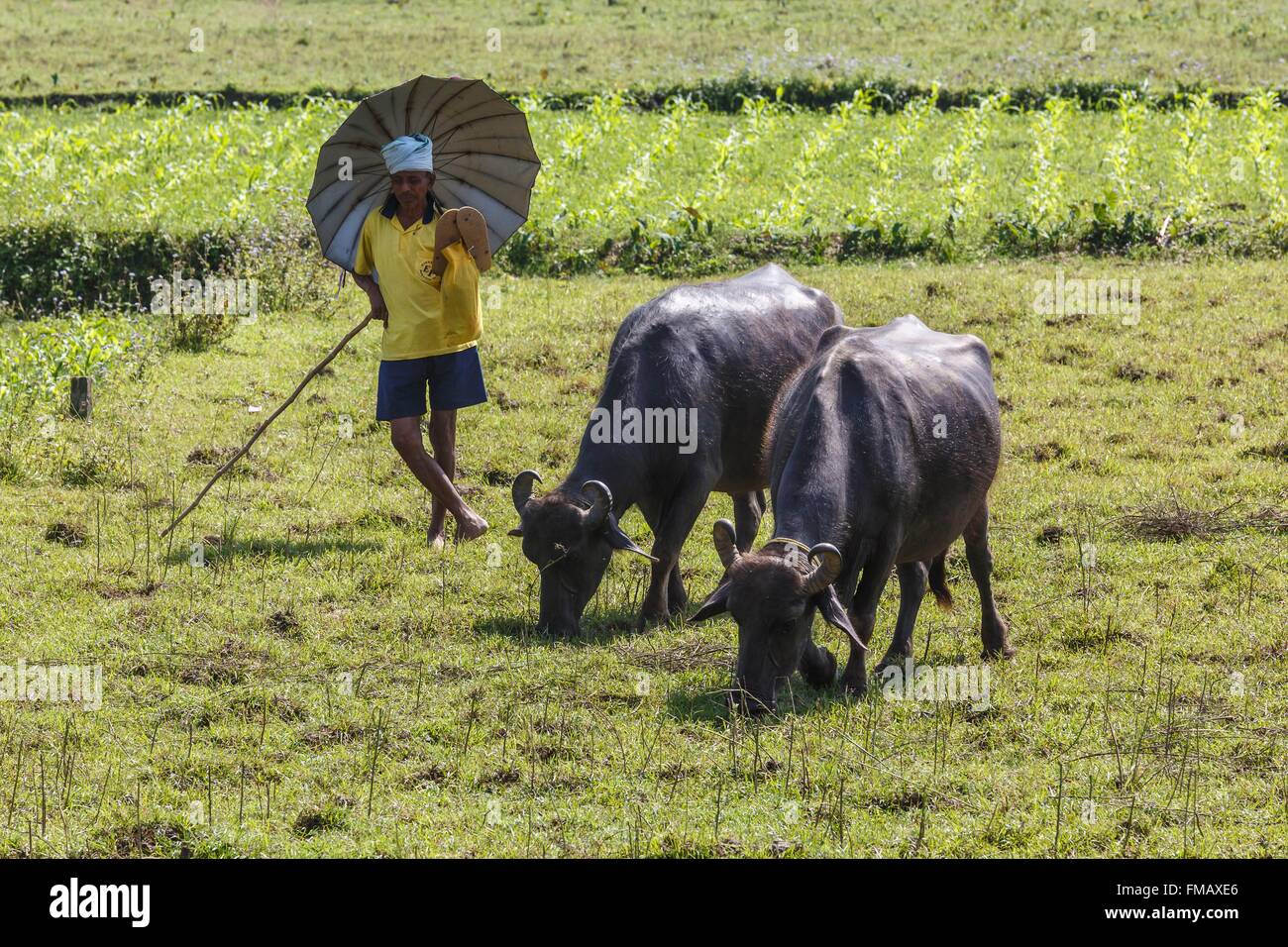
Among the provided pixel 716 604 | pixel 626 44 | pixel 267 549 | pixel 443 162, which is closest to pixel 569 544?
pixel 716 604

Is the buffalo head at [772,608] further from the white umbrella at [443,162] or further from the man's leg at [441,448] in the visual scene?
the white umbrella at [443,162]

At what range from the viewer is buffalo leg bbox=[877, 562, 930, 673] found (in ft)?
26.8

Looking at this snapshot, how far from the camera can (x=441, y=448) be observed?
33.8 ft

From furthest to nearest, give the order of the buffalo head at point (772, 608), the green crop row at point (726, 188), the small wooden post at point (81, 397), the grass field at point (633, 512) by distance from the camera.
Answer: the green crop row at point (726, 188) < the small wooden post at point (81, 397) < the buffalo head at point (772, 608) < the grass field at point (633, 512)

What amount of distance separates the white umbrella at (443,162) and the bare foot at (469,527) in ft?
5.63

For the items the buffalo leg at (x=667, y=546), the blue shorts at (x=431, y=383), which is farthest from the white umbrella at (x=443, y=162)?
the buffalo leg at (x=667, y=546)

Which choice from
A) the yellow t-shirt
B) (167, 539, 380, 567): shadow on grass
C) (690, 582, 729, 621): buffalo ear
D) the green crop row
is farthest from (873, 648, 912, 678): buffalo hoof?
the green crop row

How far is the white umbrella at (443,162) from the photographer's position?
32.5 feet

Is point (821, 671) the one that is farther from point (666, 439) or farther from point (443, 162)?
point (443, 162)

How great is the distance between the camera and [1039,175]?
1855cm

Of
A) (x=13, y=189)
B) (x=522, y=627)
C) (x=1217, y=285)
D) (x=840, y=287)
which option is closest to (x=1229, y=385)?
(x=1217, y=285)

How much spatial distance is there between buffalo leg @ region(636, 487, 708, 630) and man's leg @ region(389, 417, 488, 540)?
1.53 meters

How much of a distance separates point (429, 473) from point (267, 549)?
1.21m

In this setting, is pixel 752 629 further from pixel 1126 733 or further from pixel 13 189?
pixel 13 189
